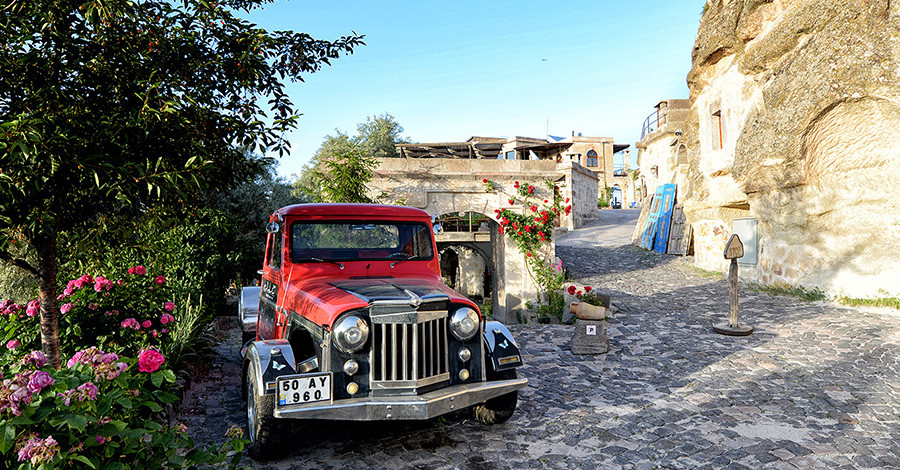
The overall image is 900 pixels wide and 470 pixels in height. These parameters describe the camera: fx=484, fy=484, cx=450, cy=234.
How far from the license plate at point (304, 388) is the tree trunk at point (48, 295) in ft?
6.18

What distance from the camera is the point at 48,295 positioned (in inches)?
145

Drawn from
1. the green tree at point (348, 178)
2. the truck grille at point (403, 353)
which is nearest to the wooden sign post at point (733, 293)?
the truck grille at point (403, 353)

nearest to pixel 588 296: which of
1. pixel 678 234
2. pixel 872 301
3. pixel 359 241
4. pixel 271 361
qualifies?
pixel 359 241

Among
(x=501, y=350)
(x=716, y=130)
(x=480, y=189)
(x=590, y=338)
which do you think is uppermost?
(x=716, y=130)

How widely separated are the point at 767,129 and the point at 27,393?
11915mm

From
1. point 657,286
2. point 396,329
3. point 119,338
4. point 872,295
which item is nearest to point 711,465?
point 396,329

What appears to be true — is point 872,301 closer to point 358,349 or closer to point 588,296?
point 588,296

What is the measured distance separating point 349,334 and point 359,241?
5.19 feet

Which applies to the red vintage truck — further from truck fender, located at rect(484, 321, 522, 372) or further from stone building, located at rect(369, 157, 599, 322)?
stone building, located at rect(369, 157, 599, 322)

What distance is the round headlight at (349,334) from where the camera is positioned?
3.41 metres

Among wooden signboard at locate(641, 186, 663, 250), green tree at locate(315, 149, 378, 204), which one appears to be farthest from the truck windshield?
wooden signboard at locate(641, 186, 663, 250)

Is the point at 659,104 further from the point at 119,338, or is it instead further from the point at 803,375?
the point at 119,338

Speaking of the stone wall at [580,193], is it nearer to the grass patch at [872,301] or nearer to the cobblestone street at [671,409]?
the grass patch at [872,301]

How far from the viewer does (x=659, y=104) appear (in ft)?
83.3
